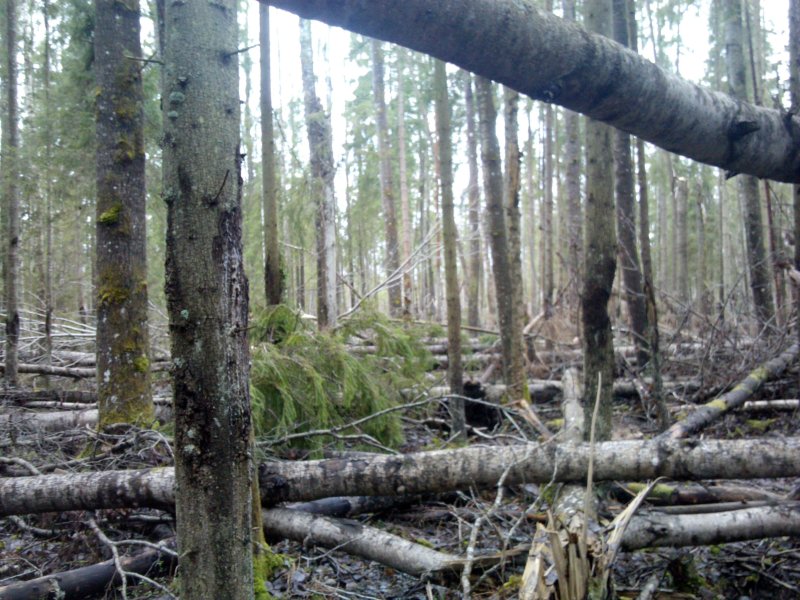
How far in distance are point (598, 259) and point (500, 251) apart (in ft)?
12.0

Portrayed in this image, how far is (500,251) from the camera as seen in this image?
26.7ft

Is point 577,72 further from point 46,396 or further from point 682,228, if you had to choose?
point 682,228

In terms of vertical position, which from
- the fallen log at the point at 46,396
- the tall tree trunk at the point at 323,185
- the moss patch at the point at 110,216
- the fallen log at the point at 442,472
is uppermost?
the tall tree trunk at the point at 323,185

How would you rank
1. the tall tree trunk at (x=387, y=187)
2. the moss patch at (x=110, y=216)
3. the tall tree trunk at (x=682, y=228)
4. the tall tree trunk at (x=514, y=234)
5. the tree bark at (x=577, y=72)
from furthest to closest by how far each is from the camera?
the tall tree trunk at (x=682, y=228), the tall tree trunk at (x=387, y=187), the tall tree trunk at (x=514, y=234), the moss patch at (x=110, y=216), the tree bark at (x=577, y=72)

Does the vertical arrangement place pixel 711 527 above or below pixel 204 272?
below

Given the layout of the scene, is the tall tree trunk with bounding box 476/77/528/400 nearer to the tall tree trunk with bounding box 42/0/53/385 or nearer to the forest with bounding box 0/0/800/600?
the forest with bounding box 0/0/800/600

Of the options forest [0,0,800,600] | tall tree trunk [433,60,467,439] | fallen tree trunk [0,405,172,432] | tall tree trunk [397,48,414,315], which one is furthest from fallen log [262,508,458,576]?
tall tree trunk [397,48,414,315]

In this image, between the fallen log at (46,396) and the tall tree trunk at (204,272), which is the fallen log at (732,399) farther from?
the fallen log at (46,396)

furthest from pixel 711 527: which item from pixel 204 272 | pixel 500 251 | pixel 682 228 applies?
pixel 682 228

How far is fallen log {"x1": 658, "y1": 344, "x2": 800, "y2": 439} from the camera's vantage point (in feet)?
18.6

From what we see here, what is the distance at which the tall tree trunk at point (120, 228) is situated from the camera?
18.4ft

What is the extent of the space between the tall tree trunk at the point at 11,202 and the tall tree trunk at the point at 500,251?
21.5 feet

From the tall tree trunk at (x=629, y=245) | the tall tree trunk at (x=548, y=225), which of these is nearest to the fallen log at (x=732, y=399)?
the tall tree trunk at (x=629, y=245)

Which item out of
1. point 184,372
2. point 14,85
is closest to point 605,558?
point 184,372
